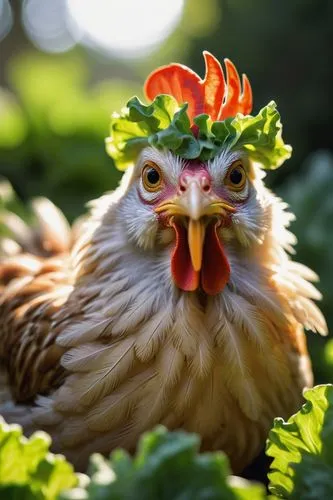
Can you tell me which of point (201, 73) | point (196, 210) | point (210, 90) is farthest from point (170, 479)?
point (201, 73)

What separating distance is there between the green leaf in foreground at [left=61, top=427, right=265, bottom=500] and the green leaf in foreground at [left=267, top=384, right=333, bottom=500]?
0.88 ft

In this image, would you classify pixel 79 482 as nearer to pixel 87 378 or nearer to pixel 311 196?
pixel 87 378

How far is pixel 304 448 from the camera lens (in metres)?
1.12

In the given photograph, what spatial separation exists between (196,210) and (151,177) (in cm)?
25

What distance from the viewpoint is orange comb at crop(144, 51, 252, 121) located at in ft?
5.37

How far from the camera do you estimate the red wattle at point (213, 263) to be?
1.54 meters

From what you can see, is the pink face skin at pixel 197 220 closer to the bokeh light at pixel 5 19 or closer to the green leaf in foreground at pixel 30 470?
the green leaf in foreground at pixel 30 470

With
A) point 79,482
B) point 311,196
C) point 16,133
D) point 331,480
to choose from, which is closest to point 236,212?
point 331,480

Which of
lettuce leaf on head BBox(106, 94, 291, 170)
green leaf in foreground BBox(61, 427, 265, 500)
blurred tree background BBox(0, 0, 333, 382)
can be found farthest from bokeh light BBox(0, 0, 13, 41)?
green leaf in foreground BBox(61, 427, 265, 500)

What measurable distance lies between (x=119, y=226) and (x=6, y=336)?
518mm

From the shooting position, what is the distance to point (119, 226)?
175cm

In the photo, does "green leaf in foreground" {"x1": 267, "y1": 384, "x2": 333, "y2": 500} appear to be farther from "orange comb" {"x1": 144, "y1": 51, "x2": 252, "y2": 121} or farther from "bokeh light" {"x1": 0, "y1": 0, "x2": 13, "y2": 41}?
"bokeh light" {"x1": 0, "y1": 0, "x2": 13, "y2": 41}

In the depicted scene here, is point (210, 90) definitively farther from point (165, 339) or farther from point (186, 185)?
point (165, 339)

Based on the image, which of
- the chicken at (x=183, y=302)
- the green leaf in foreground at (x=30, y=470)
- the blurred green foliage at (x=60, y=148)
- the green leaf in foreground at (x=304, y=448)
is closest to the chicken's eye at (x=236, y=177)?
the chicken at (x=183, y=302)
